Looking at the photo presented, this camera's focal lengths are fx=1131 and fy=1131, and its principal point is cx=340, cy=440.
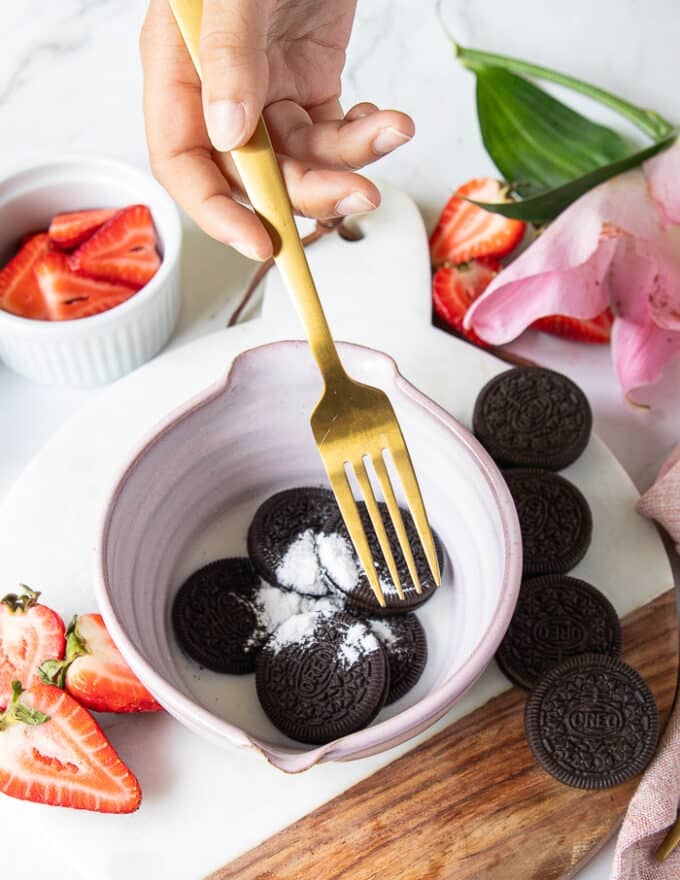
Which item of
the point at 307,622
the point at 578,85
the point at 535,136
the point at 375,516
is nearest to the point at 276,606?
the point at 307,622

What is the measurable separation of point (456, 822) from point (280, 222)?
1.70ft

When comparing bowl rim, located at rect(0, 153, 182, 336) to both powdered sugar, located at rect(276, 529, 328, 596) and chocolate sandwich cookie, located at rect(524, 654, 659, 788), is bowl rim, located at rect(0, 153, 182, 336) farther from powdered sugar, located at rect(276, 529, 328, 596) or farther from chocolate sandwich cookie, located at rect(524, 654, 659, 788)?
chocolate sandwich cookie, located at rect(524, 654, 659, 788)

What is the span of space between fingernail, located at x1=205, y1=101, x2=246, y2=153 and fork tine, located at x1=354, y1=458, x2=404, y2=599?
0.27 metres

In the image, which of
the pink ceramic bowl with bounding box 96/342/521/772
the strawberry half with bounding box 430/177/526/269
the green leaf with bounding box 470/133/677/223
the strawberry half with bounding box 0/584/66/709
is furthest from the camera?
the strawberry half with bounding box 430/177/526/269

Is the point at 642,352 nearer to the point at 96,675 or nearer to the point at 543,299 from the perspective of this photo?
the point at 543,299

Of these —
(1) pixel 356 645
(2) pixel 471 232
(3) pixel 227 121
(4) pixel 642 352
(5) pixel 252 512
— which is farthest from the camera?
(2) pixel 471 232

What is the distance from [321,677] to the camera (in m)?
0.96

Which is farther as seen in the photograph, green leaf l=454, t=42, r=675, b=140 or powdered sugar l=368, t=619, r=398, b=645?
green leaf l=454, t=42, r=675, b=140

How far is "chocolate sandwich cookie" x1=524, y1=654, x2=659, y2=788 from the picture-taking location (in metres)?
0.94

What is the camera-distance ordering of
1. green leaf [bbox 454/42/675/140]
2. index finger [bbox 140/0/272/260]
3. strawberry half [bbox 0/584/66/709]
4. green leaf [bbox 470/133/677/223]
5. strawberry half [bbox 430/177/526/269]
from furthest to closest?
green leaf [bbox 454/42/675/140] → strawberry half [bbox 430/177/526/269] → green leaf [bbox 470/133/677/223] → index finger [bbox 140/0/272/260] → strawberry half [bbox 0/584/66/709]

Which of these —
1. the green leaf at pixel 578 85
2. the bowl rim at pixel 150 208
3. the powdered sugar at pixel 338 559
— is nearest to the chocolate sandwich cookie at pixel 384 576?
the powdered sugar at pixel 338 559

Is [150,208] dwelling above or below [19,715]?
above

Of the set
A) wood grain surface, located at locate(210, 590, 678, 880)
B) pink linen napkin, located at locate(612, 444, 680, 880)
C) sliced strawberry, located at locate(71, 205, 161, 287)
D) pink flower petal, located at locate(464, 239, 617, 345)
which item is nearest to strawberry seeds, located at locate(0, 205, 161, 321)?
sliced strawberry, located at locate(71, 205, 161, 287)

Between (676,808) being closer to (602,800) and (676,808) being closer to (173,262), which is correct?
(602,800)
